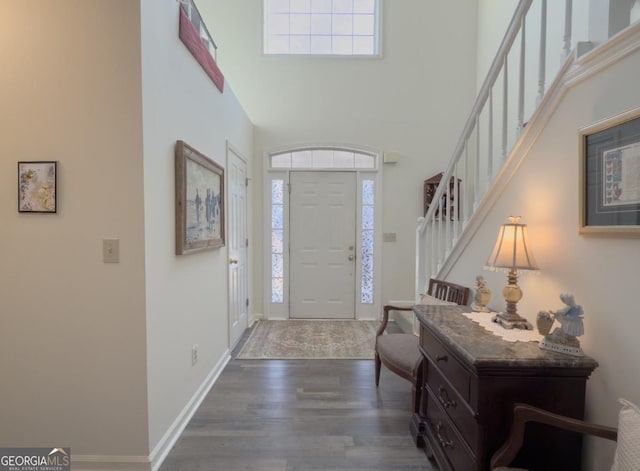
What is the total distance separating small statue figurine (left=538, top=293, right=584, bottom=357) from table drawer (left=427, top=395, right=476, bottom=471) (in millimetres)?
546

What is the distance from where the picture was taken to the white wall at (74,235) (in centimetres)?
165

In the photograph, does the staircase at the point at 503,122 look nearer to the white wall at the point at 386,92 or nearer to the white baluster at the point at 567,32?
the white baluster at the point at 567,32

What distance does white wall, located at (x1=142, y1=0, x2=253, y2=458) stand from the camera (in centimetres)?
173

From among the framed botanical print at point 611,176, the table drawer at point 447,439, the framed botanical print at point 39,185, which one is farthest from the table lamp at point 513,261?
the framed botanical print at point 39,185

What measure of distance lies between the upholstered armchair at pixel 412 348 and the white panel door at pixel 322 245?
5.55 ft

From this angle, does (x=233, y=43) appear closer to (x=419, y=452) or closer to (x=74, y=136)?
(x=74, y=136)

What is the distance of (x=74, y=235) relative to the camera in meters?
1.68

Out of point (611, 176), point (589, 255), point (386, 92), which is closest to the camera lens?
point (611, 176)

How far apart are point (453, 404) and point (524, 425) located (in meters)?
0.38

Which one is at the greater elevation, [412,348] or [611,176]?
[611,176]

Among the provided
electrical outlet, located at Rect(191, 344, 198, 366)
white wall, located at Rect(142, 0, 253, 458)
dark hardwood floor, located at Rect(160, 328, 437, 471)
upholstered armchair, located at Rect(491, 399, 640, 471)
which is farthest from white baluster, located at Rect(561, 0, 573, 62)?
electrical outlet, located at Rect(191, 344, 198, 366)

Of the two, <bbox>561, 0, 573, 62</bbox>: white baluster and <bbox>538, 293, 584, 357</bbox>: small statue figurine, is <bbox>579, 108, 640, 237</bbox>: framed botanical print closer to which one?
<bbox>538, 293, 584, 357</bbox>: small statue figurine

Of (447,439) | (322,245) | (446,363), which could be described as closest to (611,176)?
(446,363)

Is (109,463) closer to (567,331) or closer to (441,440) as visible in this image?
(441,440)
